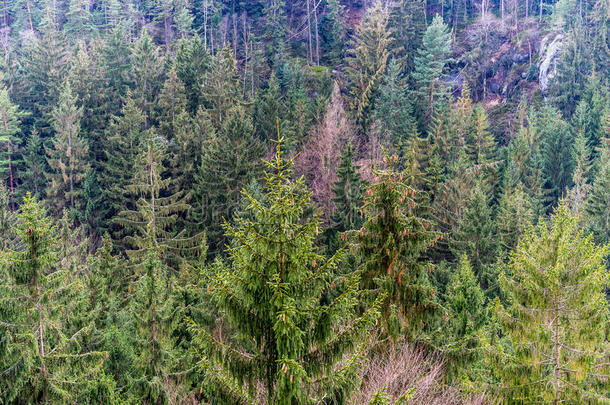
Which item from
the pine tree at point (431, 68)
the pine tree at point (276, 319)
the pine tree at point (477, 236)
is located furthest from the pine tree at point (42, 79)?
the pine tree at point (276, 319)

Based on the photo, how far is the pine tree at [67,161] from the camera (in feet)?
116

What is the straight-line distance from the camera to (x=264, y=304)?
697 centimetres

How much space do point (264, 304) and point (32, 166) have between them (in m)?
37.0

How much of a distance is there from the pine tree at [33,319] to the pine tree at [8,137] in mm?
28129

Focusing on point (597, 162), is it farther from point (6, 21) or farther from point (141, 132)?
point (6, 21)

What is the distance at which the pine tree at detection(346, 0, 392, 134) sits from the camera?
44531 millimetres

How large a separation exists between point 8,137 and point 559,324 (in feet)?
129

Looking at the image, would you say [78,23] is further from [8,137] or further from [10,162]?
[10,162]

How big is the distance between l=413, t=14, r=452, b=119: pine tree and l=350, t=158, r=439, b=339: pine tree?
38088 mm

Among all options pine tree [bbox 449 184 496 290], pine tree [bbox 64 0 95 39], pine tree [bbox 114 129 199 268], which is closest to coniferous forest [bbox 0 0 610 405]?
pine tree [bbox 449 184 496 290]

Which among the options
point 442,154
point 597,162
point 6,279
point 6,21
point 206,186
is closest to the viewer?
point 6,279

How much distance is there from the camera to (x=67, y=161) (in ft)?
120

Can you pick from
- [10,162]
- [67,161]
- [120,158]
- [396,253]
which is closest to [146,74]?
[120,158]

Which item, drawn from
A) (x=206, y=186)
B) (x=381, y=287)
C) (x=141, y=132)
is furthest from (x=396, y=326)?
(x=141, y=132)
